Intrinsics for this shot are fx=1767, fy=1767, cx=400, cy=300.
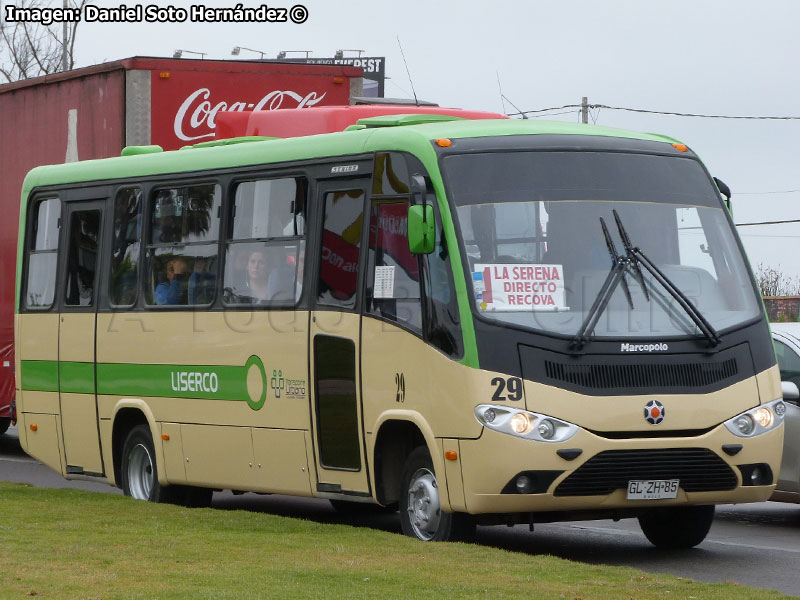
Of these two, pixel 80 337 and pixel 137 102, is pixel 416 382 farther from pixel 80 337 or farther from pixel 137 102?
pixel 137 102

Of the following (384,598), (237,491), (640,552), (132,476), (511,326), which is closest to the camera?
(384,598)

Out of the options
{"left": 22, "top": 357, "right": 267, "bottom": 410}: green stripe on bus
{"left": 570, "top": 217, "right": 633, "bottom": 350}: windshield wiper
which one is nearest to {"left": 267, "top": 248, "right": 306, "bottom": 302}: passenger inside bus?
{"left": 22, "top": 357, "right": 267, "bottom": 410}: green stripe on bus

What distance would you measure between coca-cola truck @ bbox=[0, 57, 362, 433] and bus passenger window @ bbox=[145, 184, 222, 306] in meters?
3.67

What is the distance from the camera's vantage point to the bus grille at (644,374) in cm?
1151

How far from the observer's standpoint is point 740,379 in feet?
39.2

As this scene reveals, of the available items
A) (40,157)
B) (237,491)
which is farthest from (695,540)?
(40,157)

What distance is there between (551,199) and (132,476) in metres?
5.65

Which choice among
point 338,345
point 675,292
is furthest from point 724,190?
point 338,345

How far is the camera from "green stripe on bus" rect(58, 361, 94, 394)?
1612 cm

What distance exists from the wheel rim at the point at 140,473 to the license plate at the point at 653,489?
5.51 m

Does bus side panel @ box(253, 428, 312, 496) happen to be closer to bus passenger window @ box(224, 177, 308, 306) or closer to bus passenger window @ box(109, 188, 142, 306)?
bus passenger window @ box(224, 177, 308, 306)

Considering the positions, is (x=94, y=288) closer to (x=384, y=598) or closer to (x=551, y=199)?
(x=551, y=199)

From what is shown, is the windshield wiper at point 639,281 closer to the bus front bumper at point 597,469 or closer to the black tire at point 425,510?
the bus front bumper at point 597,469

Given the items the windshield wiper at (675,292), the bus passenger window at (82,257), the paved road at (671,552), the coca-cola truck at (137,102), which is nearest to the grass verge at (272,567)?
the paved road at (671,552)
